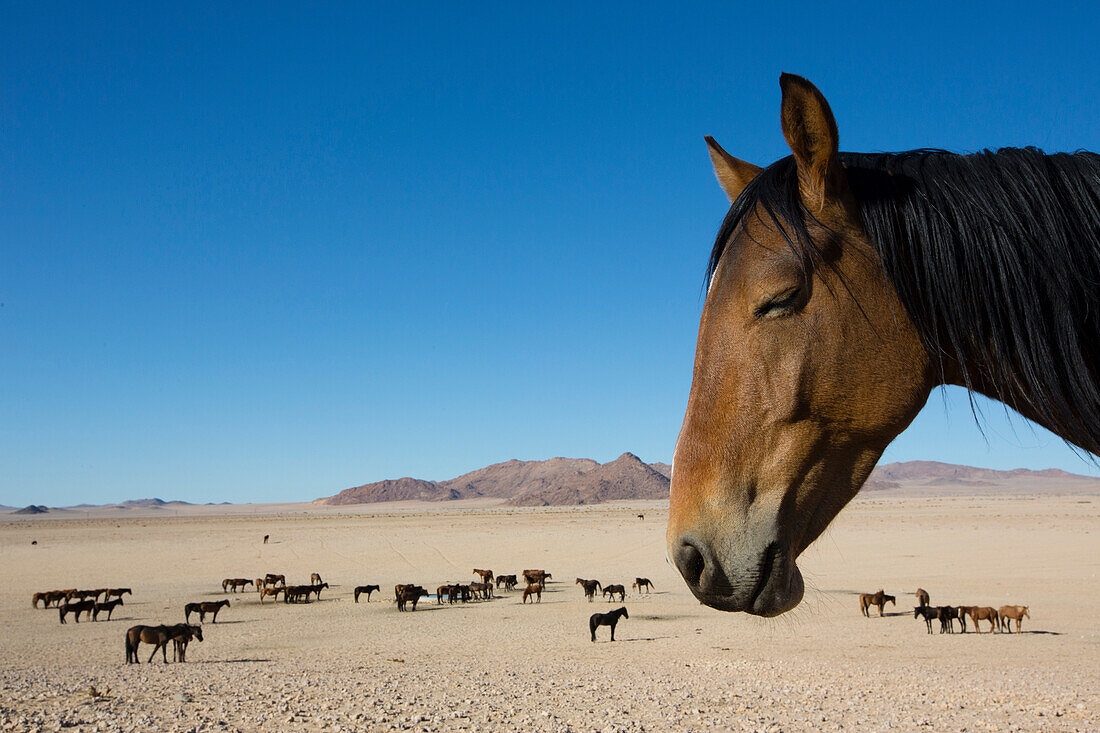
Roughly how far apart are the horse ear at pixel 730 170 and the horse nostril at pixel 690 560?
2.80 ft

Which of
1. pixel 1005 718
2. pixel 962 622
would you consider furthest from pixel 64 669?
pixel 962 622

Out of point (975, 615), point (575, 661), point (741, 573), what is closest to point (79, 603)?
point (575, 661)

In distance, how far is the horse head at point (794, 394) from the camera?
123cm

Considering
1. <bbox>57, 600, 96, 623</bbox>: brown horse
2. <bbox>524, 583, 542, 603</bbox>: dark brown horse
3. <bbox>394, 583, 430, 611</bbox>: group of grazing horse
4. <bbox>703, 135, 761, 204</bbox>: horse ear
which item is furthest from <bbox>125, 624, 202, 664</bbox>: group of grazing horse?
<bbox>703, 135, 761, 204</bbox>: horse ear

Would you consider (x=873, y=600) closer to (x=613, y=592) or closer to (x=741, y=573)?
(x=613, y=592)

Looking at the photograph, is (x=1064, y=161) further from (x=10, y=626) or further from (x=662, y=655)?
(x=10, y=626)

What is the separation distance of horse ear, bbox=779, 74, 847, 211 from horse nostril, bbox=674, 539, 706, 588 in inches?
26.8

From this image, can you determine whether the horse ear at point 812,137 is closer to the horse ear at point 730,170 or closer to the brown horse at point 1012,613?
the horse ear at point 730,170

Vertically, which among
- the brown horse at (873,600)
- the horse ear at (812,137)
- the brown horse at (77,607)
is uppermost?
the horse ear at (812,137)

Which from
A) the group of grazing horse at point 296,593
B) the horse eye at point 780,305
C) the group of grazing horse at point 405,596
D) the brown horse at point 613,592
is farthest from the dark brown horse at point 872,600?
the horse eye at point 780,305

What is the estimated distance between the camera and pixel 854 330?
1314mm

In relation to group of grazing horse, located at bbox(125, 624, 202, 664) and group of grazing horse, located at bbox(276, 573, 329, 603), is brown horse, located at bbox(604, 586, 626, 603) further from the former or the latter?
group of grazing horse, located at bbox(125, 624, 202, 664)

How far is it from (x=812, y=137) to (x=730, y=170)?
48cm

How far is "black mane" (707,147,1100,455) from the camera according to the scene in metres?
1.21
